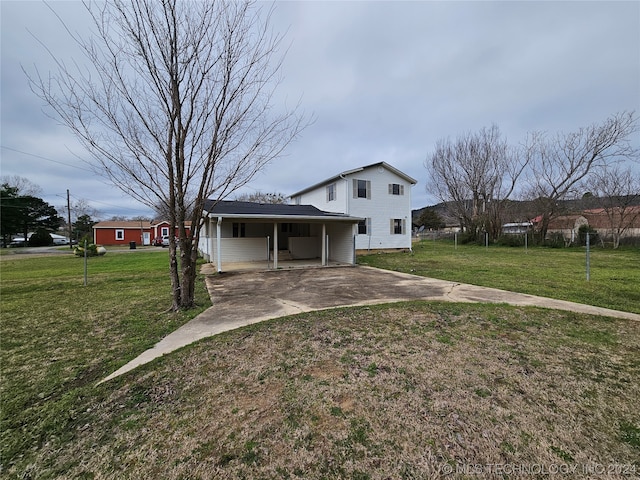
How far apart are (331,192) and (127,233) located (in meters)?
29.3

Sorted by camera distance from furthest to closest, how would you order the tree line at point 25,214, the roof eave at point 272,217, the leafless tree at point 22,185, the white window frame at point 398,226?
the leafless tree at point 22,185
the tree line at point 25,214
the white window frame at point 398,226
the roof eave at point 272,217

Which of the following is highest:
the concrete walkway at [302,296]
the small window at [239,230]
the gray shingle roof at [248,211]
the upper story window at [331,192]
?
the upper story window at [331,192]

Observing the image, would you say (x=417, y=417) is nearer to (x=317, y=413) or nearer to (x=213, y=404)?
(x=317, y=413)

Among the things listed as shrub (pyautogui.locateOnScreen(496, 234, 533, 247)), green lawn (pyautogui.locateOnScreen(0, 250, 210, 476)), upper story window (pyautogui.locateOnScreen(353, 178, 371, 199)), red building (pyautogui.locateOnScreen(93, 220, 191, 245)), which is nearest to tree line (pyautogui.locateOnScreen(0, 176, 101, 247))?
red building (pyautogui.locateOnScreen(93, 220, 191, 245))

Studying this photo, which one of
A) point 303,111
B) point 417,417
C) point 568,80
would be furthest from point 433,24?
→ point 417,417

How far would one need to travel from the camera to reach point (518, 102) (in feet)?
45.2

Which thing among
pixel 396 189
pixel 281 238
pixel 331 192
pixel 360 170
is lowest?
pixel 281 238

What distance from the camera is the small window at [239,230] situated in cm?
1304

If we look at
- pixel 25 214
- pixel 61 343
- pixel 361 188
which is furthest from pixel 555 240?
pixel 25 214

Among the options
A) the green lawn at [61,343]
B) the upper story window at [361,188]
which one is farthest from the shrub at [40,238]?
the upper story window at [361,188]

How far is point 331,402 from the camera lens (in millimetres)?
2312

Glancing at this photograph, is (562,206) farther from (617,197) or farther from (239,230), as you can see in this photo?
(239,230)

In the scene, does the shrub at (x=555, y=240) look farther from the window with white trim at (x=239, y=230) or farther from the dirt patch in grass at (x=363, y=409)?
the window with white trim at (x=239, y=230)

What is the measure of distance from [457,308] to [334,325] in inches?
97.6
